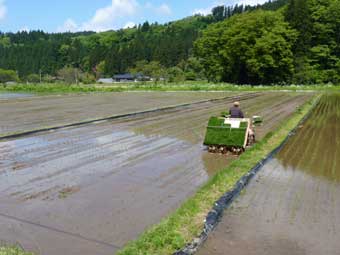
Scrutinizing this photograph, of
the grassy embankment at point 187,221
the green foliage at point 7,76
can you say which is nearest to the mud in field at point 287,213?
the grassy embankment at point 187,221

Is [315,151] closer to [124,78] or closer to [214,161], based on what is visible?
[214,161]

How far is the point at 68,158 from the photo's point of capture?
8.73 m

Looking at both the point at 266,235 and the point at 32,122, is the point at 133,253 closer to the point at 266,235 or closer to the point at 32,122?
the point at 266,235

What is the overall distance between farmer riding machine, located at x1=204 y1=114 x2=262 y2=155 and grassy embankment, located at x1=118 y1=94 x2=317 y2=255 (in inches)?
55.1

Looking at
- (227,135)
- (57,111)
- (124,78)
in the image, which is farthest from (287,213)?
(124,78)

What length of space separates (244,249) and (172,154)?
529cm

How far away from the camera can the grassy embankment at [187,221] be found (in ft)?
13.3

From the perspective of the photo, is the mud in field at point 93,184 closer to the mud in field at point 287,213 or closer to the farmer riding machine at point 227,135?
the farmer riding machine at point 227,135

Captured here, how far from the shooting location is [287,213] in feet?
17.7

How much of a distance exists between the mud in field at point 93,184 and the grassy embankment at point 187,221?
27cm

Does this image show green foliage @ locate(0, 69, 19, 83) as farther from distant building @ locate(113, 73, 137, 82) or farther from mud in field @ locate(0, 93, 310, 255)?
mud in field @ locate(0, 93, 310, 255)

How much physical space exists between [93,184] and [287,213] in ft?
10.6

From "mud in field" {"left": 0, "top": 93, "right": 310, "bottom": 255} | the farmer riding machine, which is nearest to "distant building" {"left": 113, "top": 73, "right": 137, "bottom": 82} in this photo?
"mud in field" {"left": 0, "top": 93, "right": 310, "bottom": 255}

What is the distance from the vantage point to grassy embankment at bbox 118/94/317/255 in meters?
4.07
